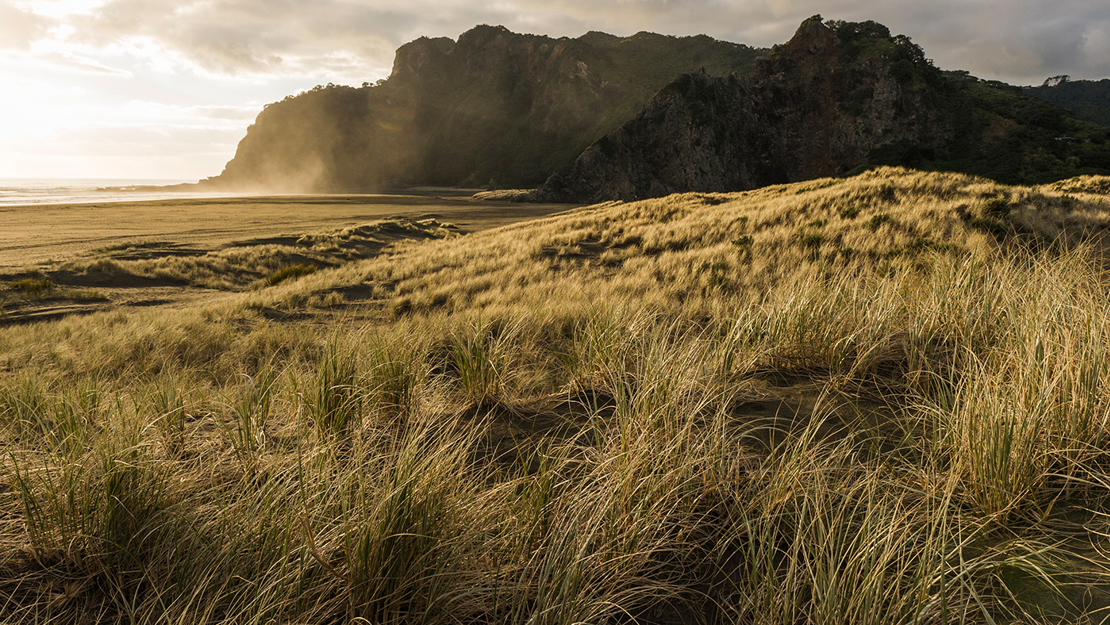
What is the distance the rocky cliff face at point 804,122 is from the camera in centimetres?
6103

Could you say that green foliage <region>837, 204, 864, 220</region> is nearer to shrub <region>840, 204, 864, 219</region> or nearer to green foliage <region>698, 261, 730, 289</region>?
shrub <region>840, 204, 864, 219</region>

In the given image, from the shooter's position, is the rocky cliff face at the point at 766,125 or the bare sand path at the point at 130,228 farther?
the rocky cliff face at the point at 766,125

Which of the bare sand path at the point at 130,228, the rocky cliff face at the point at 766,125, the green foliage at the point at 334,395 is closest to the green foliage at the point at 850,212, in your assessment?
the green foliage at the point at 334,395

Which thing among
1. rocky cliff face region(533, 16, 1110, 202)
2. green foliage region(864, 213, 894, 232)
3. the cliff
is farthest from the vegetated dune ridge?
the cliff

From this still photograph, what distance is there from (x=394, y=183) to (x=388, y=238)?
164637 millimetres

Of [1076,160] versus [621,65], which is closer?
[1076,160]

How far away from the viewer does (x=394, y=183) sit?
18662 centimetres

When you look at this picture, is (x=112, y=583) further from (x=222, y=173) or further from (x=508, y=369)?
(x=222, y=173)

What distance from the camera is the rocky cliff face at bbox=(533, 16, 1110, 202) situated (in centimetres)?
6103

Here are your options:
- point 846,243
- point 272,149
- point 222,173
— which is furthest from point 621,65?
point 846,243

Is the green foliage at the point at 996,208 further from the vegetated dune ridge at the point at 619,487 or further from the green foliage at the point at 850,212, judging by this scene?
the vegetated dune ridge at the point at 619,487

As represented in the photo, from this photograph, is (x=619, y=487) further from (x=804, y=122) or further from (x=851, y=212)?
(x=804, y=122)

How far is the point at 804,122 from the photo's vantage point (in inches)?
2872

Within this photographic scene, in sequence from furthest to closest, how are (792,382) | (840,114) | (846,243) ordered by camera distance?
(840,114), (846,243), (792,382)
